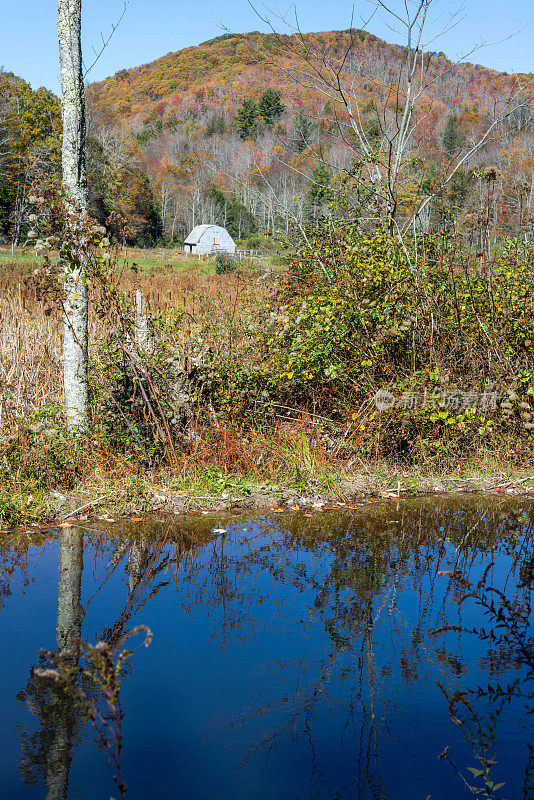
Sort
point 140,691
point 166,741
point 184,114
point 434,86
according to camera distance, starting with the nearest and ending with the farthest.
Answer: point 166,741
point 140,691
point 434,86
point 184,114

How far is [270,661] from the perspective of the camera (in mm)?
3717

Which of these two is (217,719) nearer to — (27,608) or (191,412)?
(27,608)

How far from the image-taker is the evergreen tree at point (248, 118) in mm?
104188

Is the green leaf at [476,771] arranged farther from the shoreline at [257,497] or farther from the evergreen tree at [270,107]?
the evergreen tree at [270,107]

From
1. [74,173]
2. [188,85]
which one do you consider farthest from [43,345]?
[188,85]

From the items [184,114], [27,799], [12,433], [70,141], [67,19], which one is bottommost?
[27,799]

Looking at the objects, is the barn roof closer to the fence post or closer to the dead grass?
the dead grass

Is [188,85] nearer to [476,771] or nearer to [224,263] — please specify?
Answer: [224,263]

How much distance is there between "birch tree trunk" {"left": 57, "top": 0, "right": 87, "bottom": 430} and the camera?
266 inches

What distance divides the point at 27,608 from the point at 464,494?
461 centimetres

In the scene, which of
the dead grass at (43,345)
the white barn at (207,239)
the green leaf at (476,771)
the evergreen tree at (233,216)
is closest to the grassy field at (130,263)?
the dead grass at (43,345)

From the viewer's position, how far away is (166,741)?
120 inches

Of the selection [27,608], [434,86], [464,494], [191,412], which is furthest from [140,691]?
[434,86]

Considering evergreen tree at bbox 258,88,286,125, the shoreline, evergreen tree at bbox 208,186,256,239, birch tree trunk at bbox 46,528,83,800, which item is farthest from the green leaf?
evergreen tree at bbox 258,88,286,125
